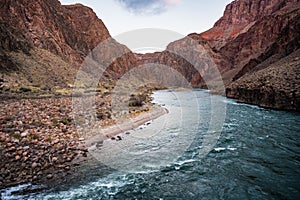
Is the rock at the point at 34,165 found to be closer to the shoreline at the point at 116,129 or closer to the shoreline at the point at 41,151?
the shoreline at the point at 41,151

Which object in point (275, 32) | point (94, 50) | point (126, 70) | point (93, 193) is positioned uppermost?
point (275, 32)

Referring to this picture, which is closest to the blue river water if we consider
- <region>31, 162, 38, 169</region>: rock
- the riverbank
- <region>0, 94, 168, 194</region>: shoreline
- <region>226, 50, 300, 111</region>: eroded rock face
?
<region>0, 94, 168, 194</region>: shoreline

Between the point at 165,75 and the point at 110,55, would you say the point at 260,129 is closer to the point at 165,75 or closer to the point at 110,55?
the point at 110,55

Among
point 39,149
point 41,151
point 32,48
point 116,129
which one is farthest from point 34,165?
point 32,48

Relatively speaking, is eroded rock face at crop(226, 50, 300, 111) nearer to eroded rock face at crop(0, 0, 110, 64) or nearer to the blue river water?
the blue river water

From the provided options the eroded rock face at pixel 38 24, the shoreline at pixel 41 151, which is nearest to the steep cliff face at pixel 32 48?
the eroded rock face at pixel 38 24

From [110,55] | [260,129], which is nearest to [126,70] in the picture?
[110,55]

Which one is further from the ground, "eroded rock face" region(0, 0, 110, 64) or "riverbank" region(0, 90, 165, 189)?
"eroded rock face" region(0, 0, 110, 64)

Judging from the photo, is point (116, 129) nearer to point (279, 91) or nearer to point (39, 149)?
point (39, 149)
